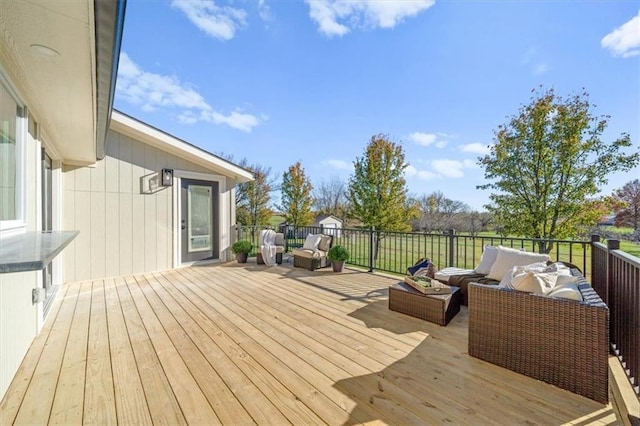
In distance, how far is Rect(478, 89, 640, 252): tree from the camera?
240 inches

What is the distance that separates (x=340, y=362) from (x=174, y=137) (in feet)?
17.5

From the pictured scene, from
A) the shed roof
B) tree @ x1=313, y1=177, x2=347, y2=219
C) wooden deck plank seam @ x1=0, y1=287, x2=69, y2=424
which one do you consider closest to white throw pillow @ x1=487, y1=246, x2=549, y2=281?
wooden deck plank seam @ x1=0, y1=287, x2=69, y2=424

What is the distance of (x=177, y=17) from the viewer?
4.89 meters

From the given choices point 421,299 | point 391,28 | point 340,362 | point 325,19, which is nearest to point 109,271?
point 340,362

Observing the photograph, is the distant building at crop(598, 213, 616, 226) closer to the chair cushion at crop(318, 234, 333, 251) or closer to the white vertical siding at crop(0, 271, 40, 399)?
the chair cushion at crop(318, 234, 333, 251)

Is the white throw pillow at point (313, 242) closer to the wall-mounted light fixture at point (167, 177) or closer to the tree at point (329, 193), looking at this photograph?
the wall-mounted light fixture at point (167, 177)

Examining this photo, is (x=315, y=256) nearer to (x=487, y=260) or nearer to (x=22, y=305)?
(x=487, y=260)

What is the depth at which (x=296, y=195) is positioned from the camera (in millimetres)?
15742

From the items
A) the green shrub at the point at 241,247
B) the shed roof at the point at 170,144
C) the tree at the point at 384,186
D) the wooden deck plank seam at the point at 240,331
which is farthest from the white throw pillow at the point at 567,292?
the tree at the point at 384,186

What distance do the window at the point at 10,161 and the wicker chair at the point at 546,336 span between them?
3.72 meters

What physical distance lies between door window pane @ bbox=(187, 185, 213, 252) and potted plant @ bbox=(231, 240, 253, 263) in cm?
65

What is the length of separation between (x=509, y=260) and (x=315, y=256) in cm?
342

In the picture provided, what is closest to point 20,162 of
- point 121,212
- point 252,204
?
point 121,212

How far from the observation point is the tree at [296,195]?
1566 centimetres
